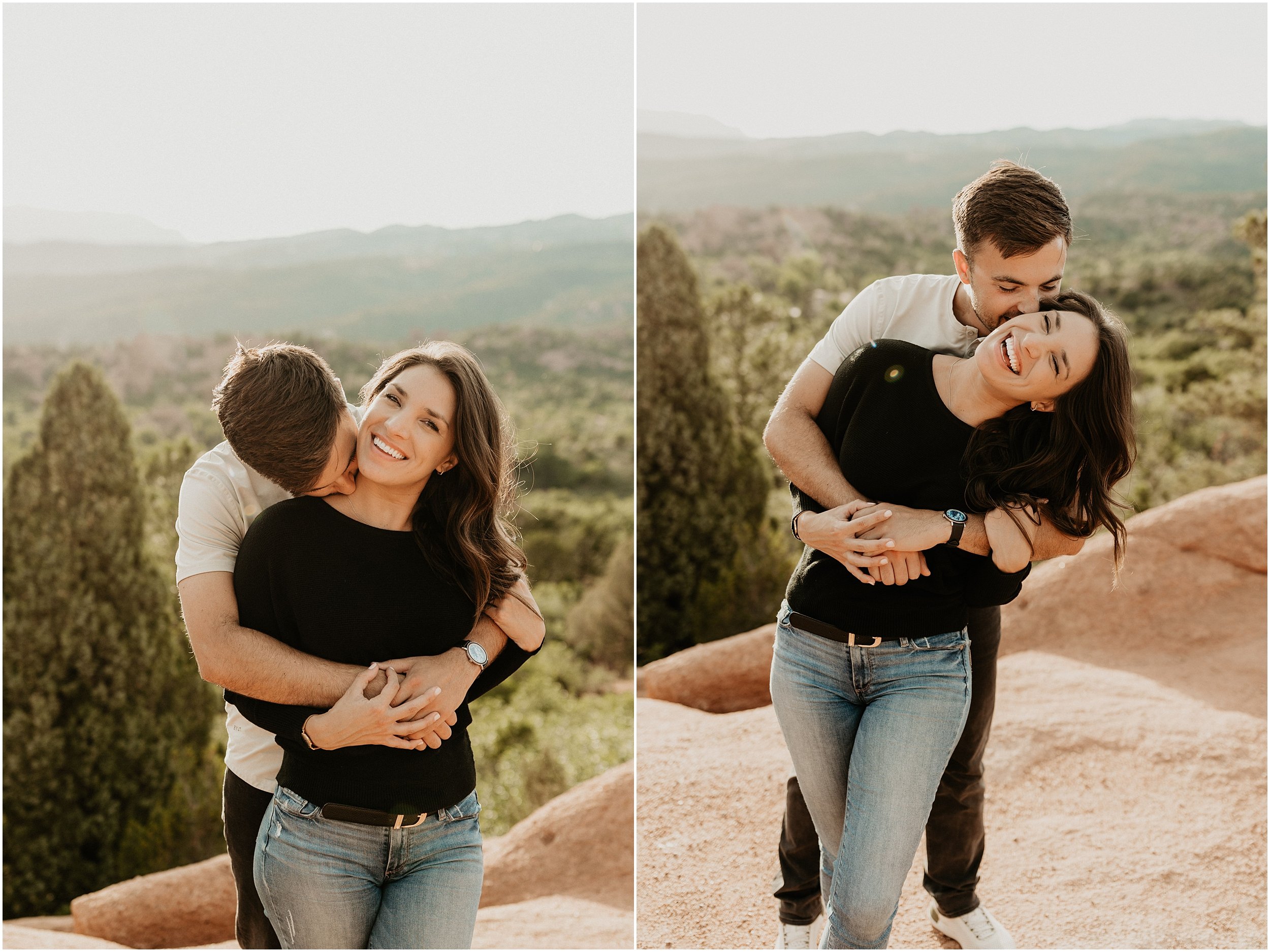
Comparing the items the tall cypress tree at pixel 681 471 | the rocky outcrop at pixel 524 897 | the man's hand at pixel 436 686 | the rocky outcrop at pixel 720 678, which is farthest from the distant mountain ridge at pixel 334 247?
the man's hand at pixel 436 686

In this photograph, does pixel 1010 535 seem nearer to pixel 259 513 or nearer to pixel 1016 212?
pixel 1016 212

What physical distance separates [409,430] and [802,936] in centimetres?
174

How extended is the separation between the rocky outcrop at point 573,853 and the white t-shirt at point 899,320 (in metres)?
2.70

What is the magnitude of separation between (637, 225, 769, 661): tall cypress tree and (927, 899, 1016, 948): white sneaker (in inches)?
153

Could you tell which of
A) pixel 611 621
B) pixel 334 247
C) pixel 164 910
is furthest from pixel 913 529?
pixel 334 247

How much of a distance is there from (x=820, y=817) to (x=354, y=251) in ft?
50.9

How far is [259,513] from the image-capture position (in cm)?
185

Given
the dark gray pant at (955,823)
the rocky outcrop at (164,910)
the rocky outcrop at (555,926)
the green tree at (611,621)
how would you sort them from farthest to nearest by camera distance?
the green tree at (611,621) → the rocky outcrop at (164,910) → the rocky outcrop at (555,926) → the dark gray pant at (955,823)

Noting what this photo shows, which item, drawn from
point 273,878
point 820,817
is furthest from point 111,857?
point 820,817

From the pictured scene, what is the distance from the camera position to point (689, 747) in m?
4.26

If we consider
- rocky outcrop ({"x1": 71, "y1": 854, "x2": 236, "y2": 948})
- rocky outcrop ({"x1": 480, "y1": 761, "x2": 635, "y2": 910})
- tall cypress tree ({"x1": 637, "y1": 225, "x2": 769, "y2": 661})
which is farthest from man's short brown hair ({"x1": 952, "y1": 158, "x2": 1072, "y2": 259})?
tall cypress tree ({"x1": 637, "y1": 225, "x2": 769, "y2": 661})

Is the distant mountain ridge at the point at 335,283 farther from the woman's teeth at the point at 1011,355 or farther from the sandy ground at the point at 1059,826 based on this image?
the woman's teeth at the point at 1011,355

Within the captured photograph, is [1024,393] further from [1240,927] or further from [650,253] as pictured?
[650,253]

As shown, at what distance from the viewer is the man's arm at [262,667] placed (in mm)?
1652
